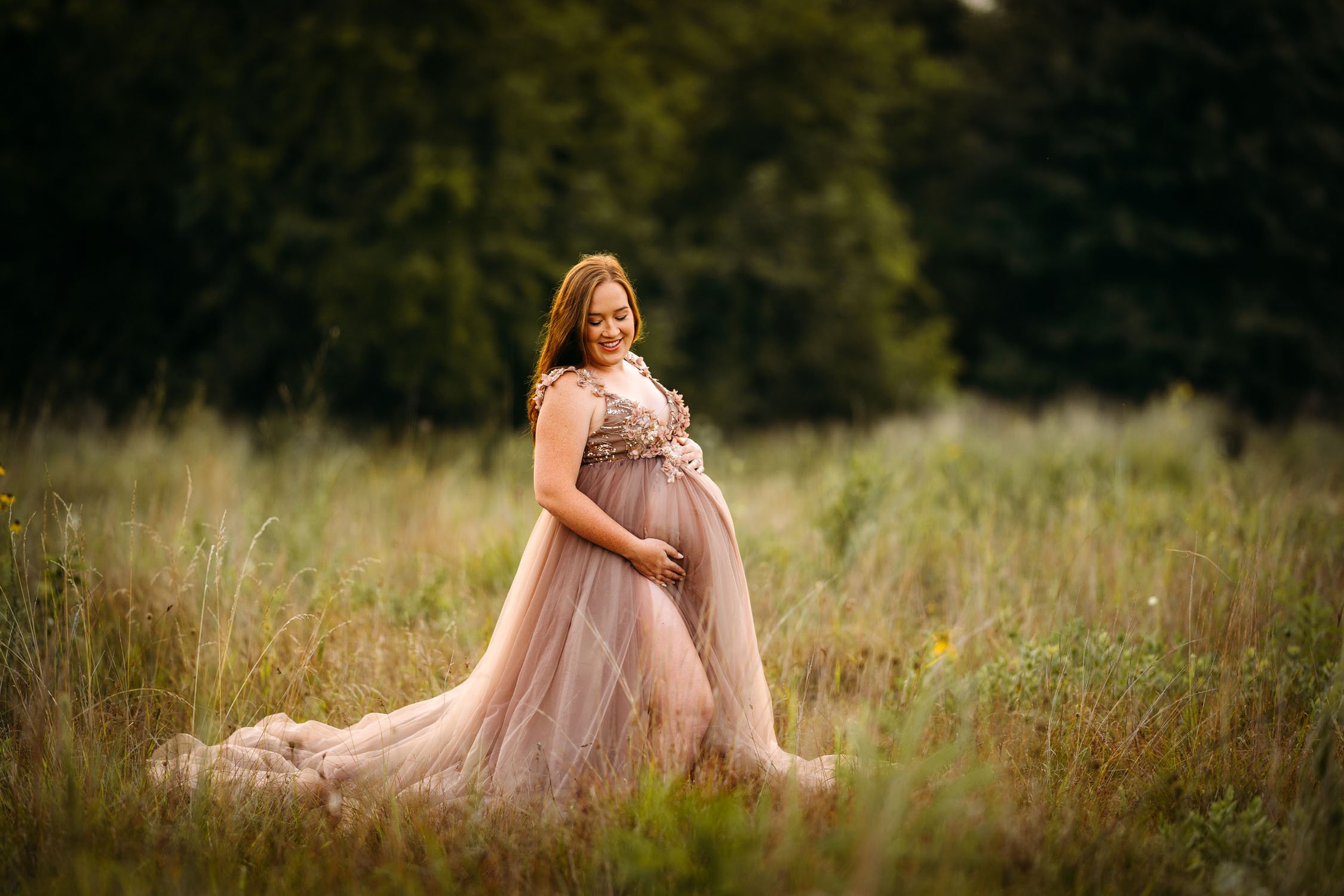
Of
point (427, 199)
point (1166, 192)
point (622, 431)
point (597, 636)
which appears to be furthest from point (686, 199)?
point (597, 636)

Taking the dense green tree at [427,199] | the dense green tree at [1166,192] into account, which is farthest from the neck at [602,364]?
the dense green tree at [1166,192]

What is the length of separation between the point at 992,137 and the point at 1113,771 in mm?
18512

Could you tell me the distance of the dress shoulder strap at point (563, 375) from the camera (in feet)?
9.73

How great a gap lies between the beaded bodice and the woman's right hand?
0.76ft

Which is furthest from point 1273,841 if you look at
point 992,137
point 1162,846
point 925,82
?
point 992,137

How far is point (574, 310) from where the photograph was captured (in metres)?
3.01

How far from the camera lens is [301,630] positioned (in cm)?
419

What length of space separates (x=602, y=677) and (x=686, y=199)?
14.4 metres

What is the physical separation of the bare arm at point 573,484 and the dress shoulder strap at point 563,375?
25 millimetres

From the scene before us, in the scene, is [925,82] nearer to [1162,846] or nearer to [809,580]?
[809,580]

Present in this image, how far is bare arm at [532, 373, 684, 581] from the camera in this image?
114 inches

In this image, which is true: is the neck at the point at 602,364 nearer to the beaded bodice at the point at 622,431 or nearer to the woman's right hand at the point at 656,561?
the beaded bodice at the point at 622,431

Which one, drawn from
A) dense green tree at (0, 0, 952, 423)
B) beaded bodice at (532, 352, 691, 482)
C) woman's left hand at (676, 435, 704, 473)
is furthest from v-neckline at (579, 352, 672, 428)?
dense green tree at (0, 0, 952, 423)

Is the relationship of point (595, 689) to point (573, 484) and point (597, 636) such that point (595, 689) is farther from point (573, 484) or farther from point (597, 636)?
point (573, 484)
